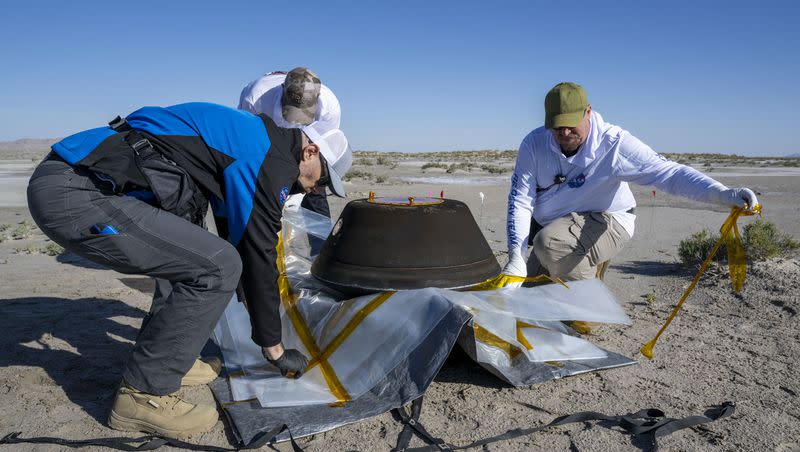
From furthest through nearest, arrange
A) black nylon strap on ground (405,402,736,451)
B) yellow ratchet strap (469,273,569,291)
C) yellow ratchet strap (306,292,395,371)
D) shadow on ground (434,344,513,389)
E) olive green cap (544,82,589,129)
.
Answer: olive green cap (544,82,589,129) < yellow ratchet strap (469,273,569,291) < shadow on ground (434,344,513,389) < yellow ratchet strap (306,292,395,371) < black nylon strap on ground (405,402,736,451)

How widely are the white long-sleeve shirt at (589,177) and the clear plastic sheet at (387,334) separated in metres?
0.85

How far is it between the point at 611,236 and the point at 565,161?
67 cm

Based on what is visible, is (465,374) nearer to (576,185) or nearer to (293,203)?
(576,185)

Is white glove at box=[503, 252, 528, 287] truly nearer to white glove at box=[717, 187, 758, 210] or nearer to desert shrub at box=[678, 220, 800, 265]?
white glove at box=[717, 187, 758, 210]

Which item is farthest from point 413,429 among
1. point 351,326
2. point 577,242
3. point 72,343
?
point 72,343

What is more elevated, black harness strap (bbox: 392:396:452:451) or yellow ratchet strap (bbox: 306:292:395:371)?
yellow ratchet strap (bbox: 306:292:395:371)

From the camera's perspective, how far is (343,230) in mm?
3873

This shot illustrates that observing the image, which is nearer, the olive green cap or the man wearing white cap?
the olive green cap

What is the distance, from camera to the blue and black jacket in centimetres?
268

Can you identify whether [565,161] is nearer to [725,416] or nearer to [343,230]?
[343,230]

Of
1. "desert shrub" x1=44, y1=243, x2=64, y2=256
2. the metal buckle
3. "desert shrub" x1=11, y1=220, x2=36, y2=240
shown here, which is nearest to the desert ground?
"desert shrub" x1=44, y1=243, x2=64, y2=256

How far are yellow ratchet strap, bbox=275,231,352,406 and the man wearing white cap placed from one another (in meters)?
0.96

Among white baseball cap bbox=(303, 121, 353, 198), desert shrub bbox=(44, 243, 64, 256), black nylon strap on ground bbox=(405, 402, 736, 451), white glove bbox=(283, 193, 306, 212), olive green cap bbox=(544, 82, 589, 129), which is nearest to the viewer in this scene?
black nylon strap on ground bbox=(405, 402, 736, 451)

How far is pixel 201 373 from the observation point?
3.49m
